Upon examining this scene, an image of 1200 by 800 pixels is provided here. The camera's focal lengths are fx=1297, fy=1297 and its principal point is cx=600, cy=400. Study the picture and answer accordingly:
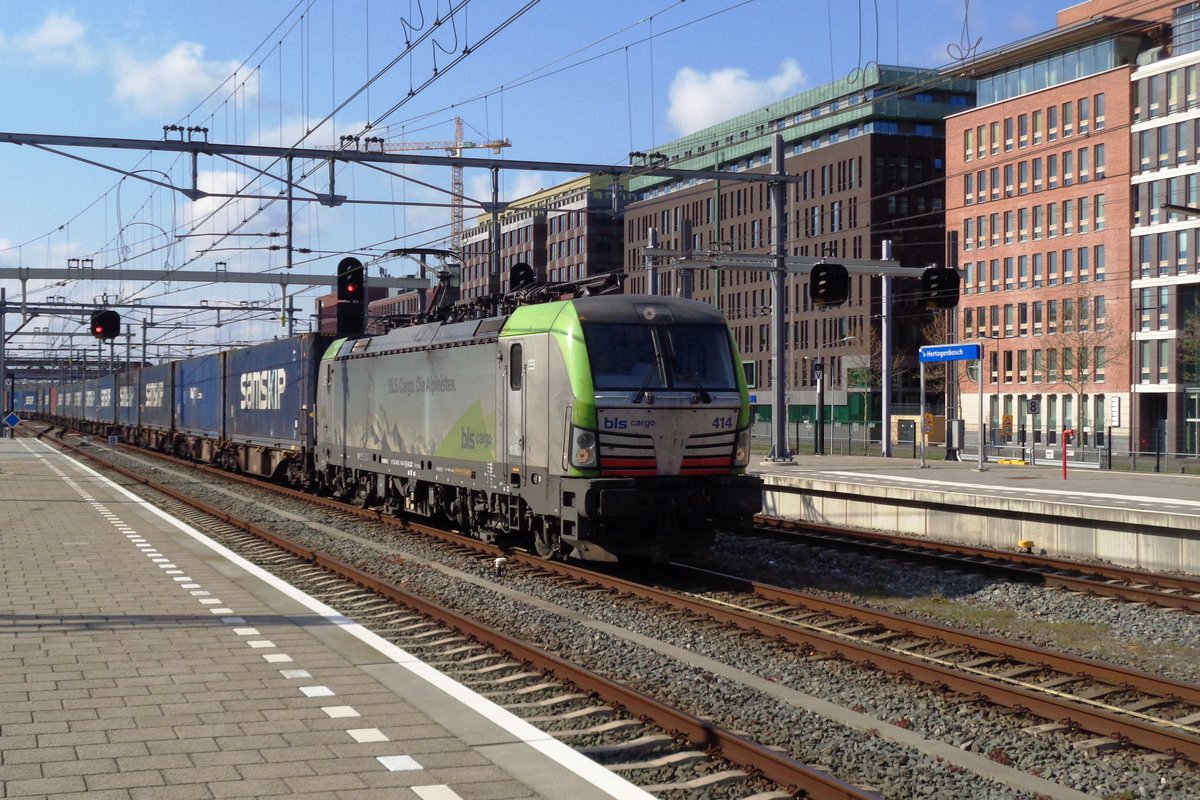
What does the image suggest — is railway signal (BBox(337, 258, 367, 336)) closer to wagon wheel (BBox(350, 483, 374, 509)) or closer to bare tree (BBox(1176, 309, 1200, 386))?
wagon wheel (BBox(350, 483, 374, 509))

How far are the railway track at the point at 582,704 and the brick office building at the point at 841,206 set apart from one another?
66.3 meters

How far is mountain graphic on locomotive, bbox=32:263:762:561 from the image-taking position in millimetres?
15070

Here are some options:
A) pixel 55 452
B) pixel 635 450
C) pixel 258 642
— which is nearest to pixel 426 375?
pixel 635 450

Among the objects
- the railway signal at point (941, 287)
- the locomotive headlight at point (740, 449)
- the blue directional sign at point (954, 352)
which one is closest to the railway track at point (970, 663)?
the locomotive headlight at point (740, 449)

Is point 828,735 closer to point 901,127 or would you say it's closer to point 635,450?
point 635,450

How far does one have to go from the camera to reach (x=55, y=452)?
5319cm

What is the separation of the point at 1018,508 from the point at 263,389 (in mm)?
19692

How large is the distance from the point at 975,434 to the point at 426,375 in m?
50.0

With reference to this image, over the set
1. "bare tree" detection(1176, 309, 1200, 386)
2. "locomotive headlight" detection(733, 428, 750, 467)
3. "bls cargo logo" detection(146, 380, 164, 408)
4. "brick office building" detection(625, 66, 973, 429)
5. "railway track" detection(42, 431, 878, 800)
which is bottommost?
"railway track" detection(42, 431, 878, 800)

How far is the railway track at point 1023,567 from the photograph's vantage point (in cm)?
1460

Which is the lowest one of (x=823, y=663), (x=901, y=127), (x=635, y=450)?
(x=823, y=663)

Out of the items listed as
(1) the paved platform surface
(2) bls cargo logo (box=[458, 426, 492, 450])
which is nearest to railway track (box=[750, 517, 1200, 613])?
(1) the paved platform surface

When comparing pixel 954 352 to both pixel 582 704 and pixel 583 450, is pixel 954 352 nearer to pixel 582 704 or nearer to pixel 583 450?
pixel 583 450

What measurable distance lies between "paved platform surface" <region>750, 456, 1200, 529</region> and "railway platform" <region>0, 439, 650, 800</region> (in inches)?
523
